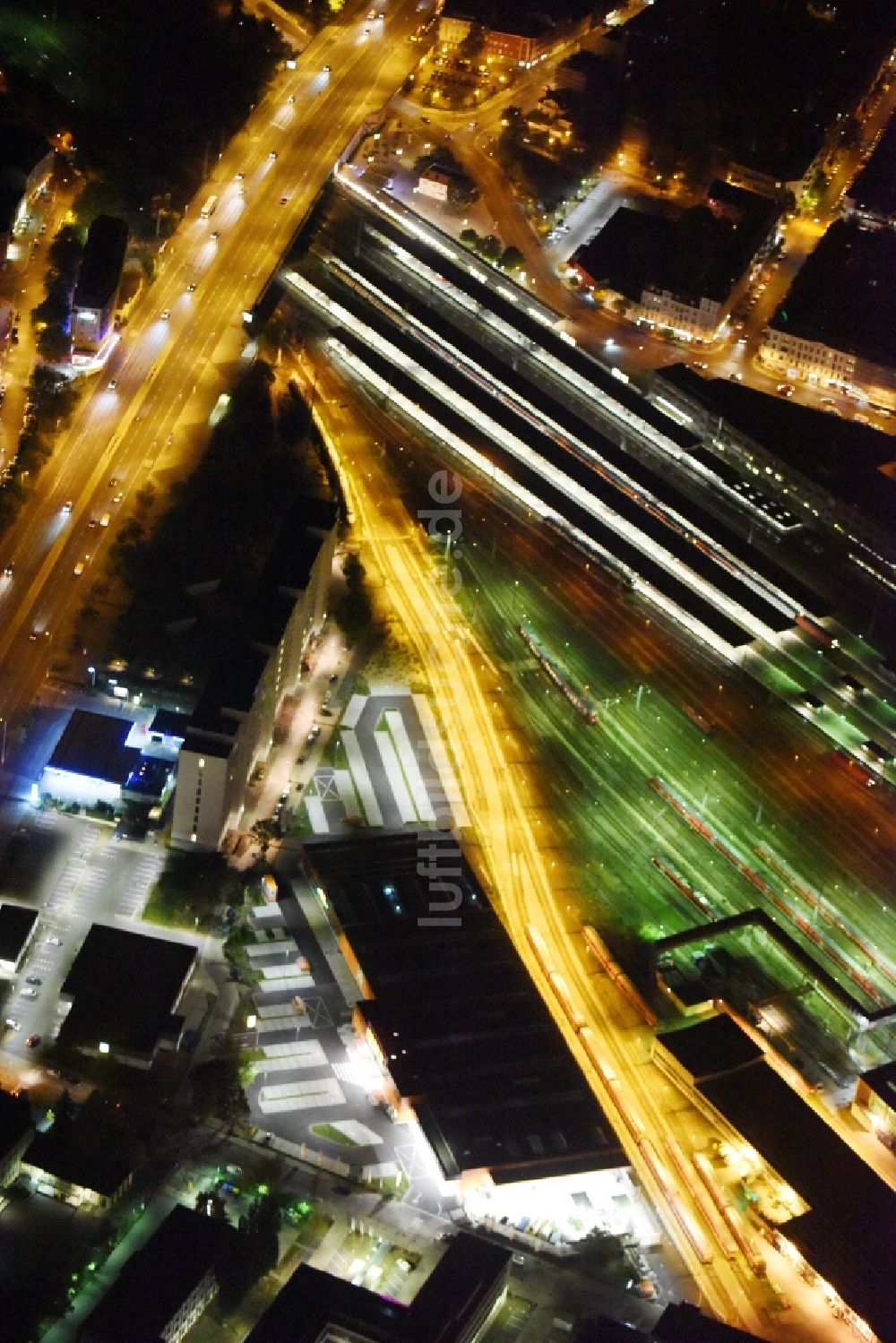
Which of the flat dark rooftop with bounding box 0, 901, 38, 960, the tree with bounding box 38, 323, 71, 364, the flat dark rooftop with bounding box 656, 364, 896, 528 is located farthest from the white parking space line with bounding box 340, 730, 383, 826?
the flat dark rooftop with bounding box 656, 364, 896, 528

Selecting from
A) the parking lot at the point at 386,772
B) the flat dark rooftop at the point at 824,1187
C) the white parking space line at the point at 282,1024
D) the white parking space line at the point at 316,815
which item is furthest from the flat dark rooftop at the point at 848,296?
the white parking space line at the point at 282,1024

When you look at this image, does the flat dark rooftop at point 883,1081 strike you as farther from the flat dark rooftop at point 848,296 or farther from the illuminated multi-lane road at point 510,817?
the flat dark rooftop at point 848,296

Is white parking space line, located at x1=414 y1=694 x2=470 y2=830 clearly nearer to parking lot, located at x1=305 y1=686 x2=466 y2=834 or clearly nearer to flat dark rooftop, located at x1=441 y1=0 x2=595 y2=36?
parking lot, located at x1=305 y1=686 x2=466 y2=834

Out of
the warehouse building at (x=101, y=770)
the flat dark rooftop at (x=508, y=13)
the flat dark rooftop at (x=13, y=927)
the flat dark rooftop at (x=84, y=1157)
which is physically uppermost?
the flat dark rooftop at (x=508, y=13)

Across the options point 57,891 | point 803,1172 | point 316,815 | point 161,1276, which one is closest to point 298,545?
point 316,815

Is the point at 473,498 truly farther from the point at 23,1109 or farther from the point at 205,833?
the point at 23,1109
